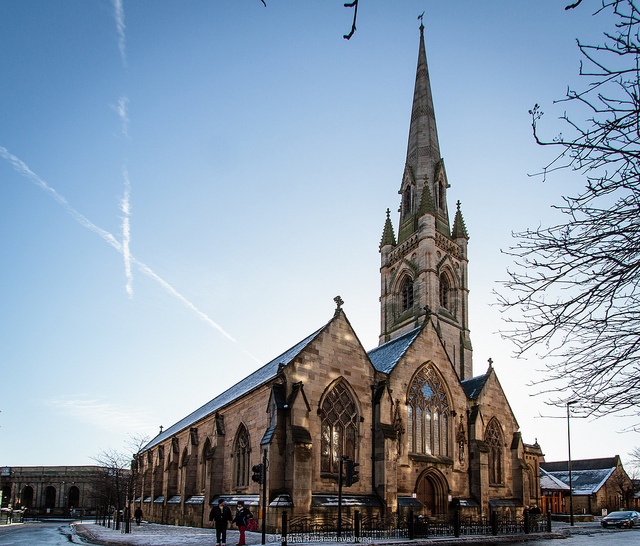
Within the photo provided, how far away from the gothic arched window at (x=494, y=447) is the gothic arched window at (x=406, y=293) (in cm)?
1947

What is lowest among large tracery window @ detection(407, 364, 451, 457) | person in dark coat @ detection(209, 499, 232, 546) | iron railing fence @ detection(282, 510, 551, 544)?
iron railing fence @ detection(282, 510, 551, 544)

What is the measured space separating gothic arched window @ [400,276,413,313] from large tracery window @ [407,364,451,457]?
2125 cm

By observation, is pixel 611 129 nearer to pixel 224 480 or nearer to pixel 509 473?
pixel 224 480

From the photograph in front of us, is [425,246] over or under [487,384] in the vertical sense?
over

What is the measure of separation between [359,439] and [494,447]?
34.7ft

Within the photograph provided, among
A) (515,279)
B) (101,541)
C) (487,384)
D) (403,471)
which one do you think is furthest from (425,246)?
(515,279)

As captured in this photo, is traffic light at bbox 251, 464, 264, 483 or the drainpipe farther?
the drainpipe

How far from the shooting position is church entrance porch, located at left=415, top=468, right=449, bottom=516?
24859 mm

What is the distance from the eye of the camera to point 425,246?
47125 mm

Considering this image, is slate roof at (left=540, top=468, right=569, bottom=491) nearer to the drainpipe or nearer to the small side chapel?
the small side chapel

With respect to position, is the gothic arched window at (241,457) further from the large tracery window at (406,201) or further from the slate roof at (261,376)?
the large tracery window at (406,201)

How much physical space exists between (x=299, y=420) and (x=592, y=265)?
55.5 feet

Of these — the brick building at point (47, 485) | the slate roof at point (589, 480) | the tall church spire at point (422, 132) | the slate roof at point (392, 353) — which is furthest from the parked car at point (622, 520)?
the brick building at point (47, 485)

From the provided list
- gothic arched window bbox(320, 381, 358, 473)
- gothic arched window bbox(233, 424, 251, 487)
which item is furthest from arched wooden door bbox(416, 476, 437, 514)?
gothic arched window bbox(233, 424, 251, 487)
